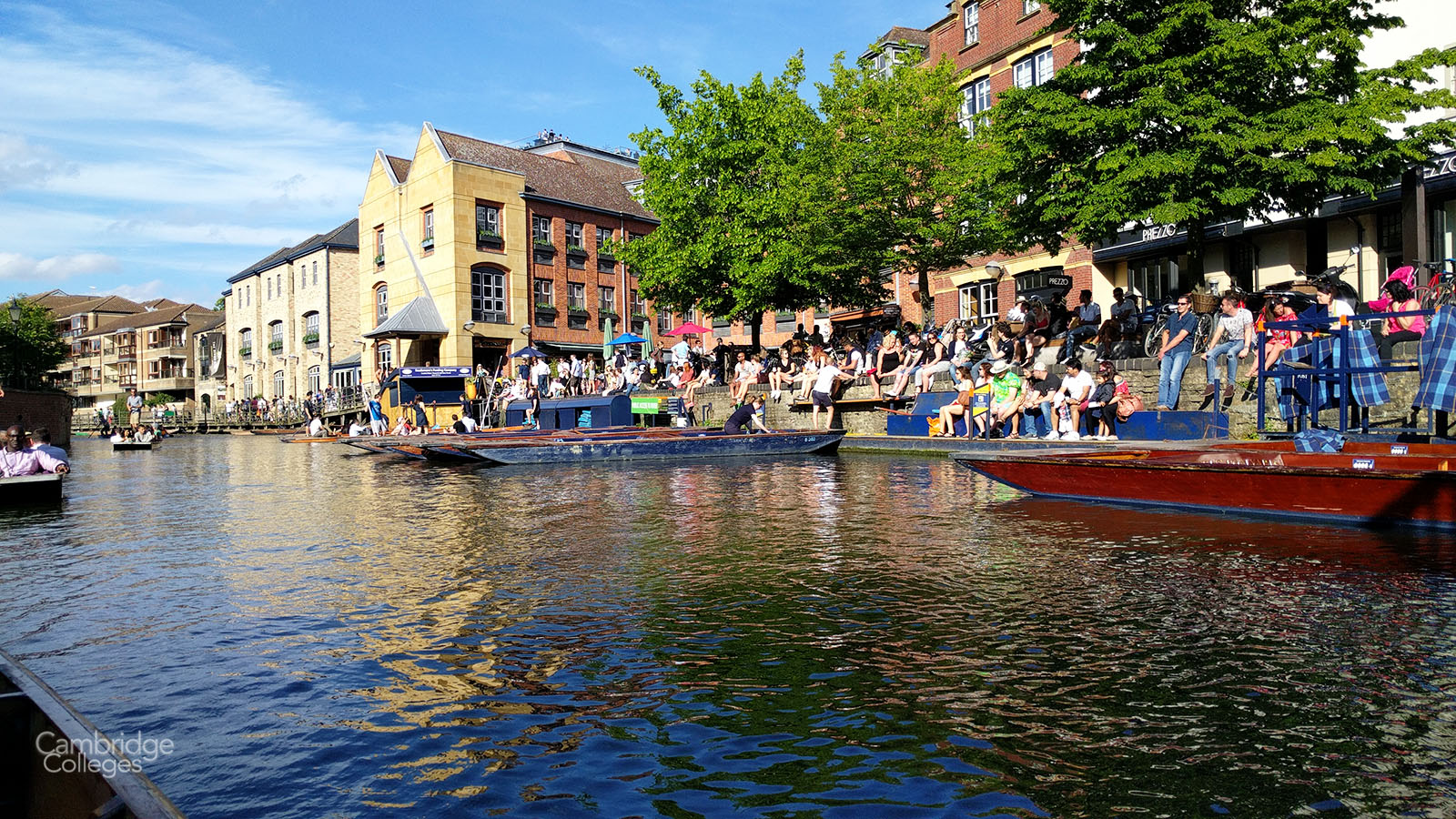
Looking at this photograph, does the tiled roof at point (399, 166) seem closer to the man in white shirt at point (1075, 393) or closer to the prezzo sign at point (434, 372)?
the prezzo sign at point (434, 372)

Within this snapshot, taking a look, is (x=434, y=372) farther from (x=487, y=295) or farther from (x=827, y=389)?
(x=827, y=389)

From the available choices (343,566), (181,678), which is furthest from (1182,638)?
(343,566)

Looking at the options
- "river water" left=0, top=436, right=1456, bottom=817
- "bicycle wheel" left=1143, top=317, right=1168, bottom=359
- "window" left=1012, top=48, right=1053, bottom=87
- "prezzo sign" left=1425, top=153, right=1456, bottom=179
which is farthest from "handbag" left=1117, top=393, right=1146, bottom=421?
"window" left=1012, top=48, right=1053, bottom=87

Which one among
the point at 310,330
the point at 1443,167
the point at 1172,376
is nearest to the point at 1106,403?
the point at 1172,376

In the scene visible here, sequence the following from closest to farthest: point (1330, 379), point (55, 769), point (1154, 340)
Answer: point (55, 769), point (1330, 379), point (1154, 340)

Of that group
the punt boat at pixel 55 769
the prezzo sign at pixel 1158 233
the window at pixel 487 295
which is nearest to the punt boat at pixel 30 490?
the punt boat at pixel 55 769

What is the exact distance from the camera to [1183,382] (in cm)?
1653

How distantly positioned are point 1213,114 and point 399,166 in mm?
42615

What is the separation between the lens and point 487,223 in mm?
46062

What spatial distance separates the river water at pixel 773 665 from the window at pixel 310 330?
1948 inches

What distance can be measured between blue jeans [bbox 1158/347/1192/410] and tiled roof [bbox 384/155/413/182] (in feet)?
137

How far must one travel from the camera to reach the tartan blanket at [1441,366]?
31.8 feet

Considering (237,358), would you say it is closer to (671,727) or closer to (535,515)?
(535,515)
